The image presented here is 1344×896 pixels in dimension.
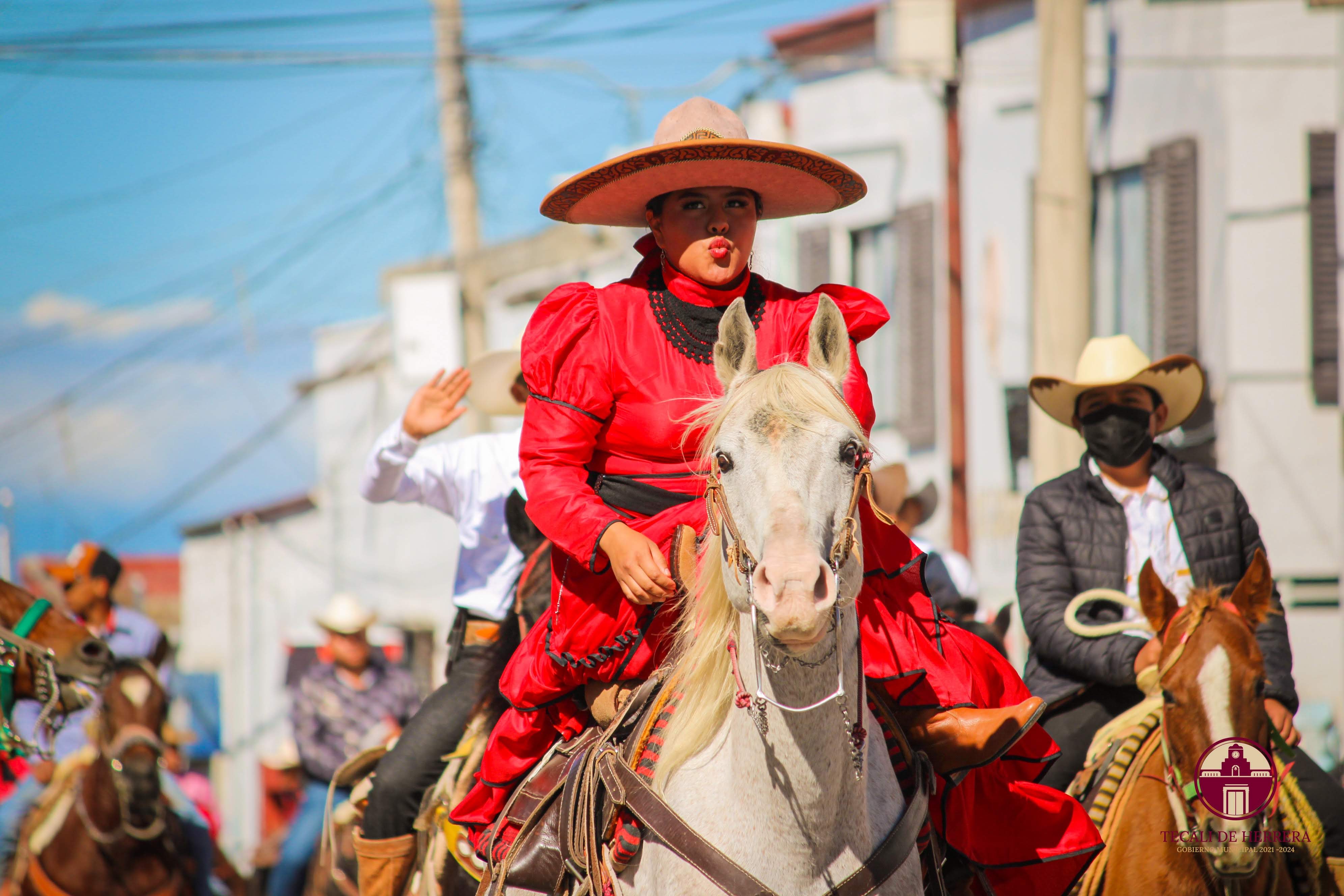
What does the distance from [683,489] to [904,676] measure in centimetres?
81

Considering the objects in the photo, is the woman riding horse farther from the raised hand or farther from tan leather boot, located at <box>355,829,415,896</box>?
the raised hand

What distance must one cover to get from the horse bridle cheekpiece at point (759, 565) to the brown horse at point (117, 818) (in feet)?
20.2

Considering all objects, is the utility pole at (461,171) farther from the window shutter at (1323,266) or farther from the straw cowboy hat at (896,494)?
the window shutter at (1323,266)

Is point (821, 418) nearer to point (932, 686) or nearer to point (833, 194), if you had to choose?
point (932, 686)

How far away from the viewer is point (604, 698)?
12.1ft

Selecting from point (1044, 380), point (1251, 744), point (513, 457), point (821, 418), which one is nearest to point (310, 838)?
point (513, 457)

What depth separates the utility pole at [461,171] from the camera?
561 inches

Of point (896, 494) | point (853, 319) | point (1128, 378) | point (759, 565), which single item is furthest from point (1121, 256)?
point (759, 565)

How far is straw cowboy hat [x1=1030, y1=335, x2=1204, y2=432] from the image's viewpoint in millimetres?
5816

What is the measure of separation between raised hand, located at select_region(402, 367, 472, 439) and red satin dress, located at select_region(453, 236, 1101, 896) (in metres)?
1.77

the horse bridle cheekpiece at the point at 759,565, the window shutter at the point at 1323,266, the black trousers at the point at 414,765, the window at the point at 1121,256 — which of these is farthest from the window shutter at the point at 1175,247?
the horse bridle cheekpiece at the point at 759,565

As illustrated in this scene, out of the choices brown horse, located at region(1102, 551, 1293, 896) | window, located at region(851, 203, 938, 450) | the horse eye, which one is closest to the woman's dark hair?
the horse eye

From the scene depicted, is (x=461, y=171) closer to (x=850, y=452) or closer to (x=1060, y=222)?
(x=1060, y=222)

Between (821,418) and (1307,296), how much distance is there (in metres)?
10.7
